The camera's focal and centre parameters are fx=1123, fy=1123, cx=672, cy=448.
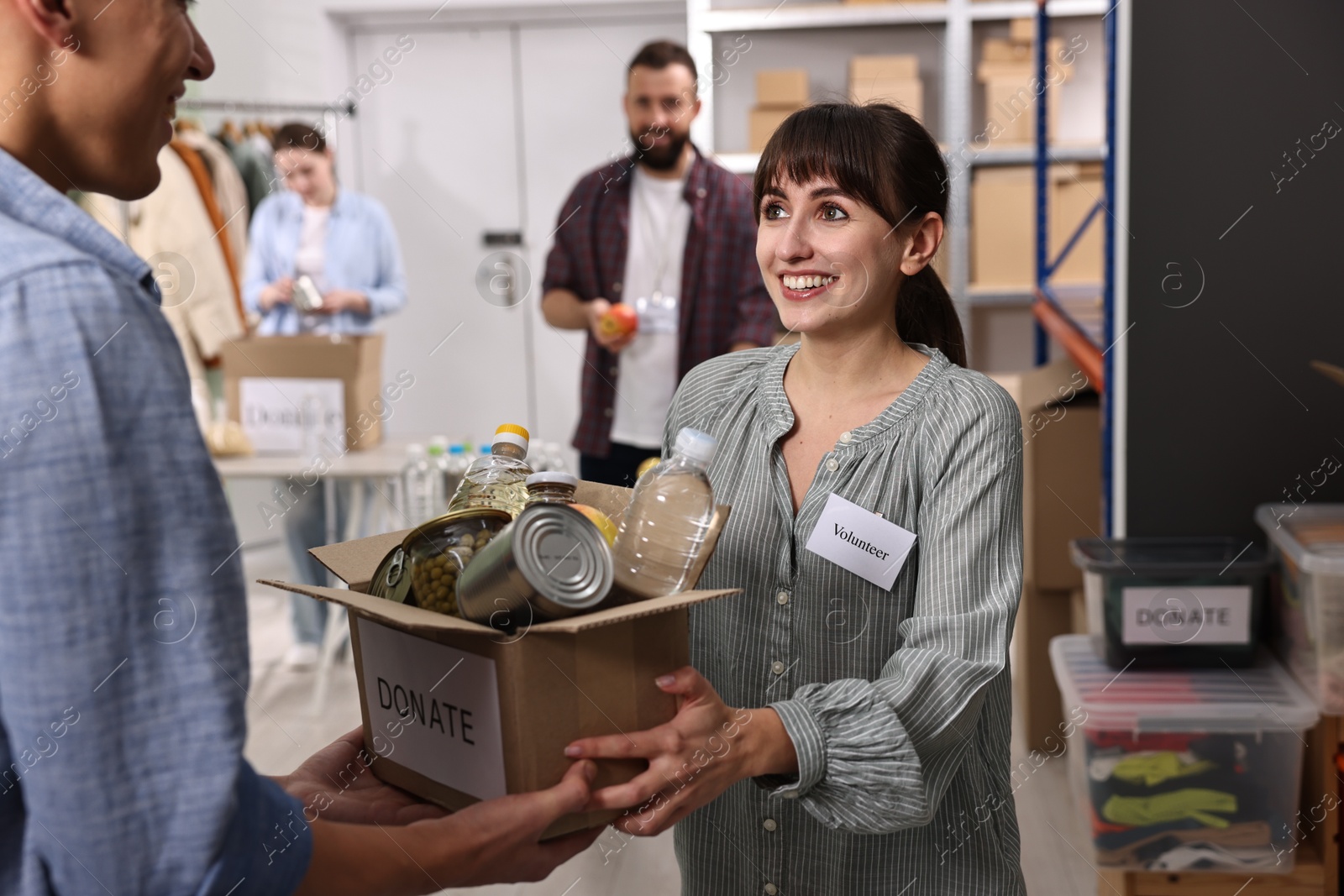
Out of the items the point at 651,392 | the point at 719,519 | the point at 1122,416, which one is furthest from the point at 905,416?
the point at 651,392

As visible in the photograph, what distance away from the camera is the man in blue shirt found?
657 millimetres

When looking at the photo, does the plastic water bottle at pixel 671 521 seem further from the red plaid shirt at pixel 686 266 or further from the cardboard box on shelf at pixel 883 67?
the cardboard box on shelf at pixel 883 67

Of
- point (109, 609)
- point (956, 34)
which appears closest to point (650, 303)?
point (956, 34)

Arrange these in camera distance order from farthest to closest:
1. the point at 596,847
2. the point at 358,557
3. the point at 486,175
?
the point at 486,175, the point at 596,847, the point at 358,557

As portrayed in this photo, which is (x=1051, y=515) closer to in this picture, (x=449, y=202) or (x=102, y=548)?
(x=102, y=548)

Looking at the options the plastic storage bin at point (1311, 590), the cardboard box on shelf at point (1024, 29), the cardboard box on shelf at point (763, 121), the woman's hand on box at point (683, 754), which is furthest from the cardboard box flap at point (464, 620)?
the cardboard box on shelf at point (1024, 29)

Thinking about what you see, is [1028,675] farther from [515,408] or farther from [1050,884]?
[515,408]

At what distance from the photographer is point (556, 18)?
226 inches

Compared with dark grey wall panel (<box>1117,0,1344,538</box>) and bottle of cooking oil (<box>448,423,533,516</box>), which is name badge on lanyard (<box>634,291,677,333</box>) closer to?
dark grey wall panel (<box>1117,0,1344,538</box>)

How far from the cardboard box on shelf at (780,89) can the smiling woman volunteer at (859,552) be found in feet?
11.1

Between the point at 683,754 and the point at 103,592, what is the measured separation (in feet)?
1.61

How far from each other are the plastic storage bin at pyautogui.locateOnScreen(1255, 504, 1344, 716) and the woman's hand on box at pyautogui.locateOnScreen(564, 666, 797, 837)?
1.44m

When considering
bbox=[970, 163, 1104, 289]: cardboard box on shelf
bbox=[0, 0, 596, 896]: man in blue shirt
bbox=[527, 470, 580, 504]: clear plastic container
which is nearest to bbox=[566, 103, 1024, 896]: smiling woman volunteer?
bbox=[527, 470, 580, 504]: clear plastic container

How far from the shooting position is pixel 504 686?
88 cm
